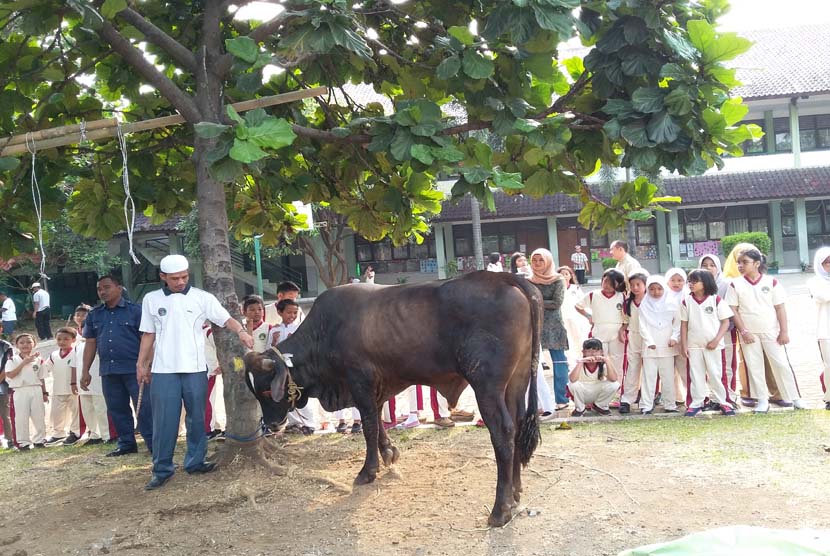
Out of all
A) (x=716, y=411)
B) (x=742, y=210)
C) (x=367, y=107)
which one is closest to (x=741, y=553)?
(x=716, y=411)

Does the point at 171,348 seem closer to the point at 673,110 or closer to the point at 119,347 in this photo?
the point at 119,347

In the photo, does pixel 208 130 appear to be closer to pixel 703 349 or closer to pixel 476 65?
pixel 476 65

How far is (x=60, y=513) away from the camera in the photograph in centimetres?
607

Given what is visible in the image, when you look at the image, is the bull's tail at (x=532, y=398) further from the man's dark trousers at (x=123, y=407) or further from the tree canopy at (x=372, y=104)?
the man's dark trousers at (x=123, y=407)

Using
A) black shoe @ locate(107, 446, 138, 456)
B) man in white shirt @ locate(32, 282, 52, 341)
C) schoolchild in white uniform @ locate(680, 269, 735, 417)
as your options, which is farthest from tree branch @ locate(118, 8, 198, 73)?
man in white shirt @ locate(32, 282, 52, 341)

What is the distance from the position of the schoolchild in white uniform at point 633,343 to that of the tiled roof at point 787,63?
738 inches

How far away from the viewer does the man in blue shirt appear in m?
7.99

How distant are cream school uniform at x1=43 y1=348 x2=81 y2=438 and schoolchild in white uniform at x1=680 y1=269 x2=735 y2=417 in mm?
7205

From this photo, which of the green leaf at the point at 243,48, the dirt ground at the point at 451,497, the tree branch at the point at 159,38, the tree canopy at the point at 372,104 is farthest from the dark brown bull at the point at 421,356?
the tree branch at the point at 159,38

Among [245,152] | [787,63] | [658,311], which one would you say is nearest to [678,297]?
[658,311]

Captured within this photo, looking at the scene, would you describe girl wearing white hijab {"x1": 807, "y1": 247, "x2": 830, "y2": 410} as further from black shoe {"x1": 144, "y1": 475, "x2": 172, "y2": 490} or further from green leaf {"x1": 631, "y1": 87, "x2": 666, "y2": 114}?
black shoe {"x1": 144, "y1": 475, "x2": 172, "y2": 490}

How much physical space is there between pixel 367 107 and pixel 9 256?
12.7 feet

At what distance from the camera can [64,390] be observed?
9.35 m

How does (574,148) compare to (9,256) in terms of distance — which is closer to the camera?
(574,148)
